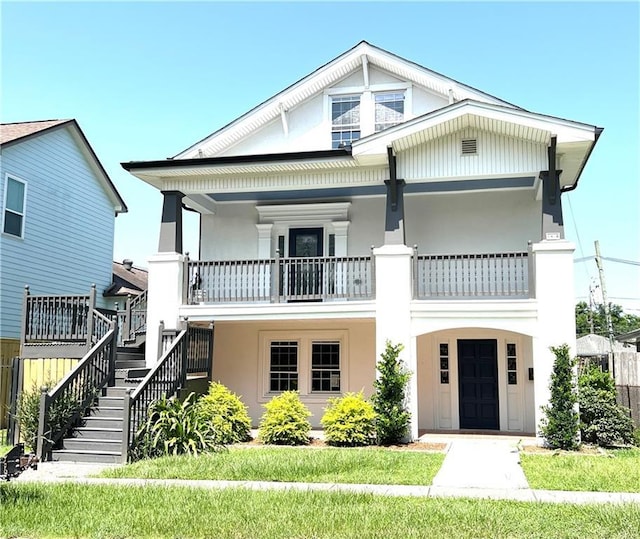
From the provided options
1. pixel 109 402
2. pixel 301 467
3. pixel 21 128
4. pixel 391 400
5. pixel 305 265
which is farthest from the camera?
pixel 21 128

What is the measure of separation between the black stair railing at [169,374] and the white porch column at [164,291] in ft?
2.00

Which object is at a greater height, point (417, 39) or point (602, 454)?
point (417, 39)

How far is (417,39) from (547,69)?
307 cm

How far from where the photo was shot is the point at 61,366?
14289 mm

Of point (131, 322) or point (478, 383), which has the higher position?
point (131, 322)

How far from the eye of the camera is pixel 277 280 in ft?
48.5

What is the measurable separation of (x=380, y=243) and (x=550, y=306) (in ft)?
15.3

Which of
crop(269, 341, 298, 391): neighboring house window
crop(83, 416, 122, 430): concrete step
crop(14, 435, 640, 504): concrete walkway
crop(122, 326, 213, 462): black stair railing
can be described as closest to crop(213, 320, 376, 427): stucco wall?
crop(269, 341, 298, 391): neighboring house window

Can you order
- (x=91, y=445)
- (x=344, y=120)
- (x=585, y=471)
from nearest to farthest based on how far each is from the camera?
(x=585, y=471) < (x=91, y=445) < (x=344, y=120)

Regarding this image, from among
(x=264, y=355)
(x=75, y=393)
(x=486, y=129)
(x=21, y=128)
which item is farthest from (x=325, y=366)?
(x=21, y=128)

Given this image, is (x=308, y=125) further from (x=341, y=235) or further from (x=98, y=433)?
(x=98, y=433)

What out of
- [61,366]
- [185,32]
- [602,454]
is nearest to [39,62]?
[185,32]

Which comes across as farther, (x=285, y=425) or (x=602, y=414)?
(x=285, y=425)

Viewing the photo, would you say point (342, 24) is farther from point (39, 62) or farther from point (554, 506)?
point (554, 506)
